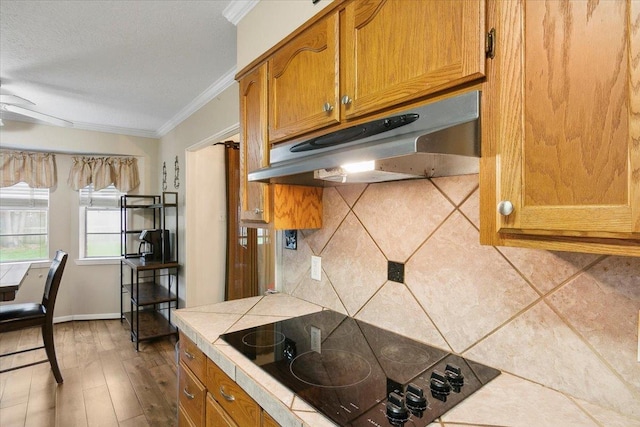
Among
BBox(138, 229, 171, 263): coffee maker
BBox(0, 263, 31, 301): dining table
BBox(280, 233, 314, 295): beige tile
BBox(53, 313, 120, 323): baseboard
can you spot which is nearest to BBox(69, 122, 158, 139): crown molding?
BBox(138, 229, 171, 263): coffee maker

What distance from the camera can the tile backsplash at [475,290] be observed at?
825 millimetres

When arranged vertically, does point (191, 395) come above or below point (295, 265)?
below

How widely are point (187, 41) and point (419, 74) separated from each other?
190 centimetres

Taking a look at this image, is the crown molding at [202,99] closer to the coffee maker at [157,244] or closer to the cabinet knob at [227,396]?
the coffee maker at [157,244]

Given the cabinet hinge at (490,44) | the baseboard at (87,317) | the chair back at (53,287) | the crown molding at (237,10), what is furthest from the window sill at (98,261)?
the cabinet hinge at (490,44)

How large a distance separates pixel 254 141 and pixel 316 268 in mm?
714

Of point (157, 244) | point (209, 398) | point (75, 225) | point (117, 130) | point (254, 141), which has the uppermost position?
point (117, 130)

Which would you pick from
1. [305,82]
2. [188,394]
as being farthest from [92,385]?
[305,82]

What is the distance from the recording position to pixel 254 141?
5.59 feet

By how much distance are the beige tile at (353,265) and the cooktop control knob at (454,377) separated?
18.0 inches

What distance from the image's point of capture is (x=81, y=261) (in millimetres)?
4543

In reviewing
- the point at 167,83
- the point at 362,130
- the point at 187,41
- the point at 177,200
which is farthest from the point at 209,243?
the point at 362,130

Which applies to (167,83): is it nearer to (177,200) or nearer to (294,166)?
(177,200)

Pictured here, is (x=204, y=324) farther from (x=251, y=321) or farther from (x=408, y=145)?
(x=408, y=145)
